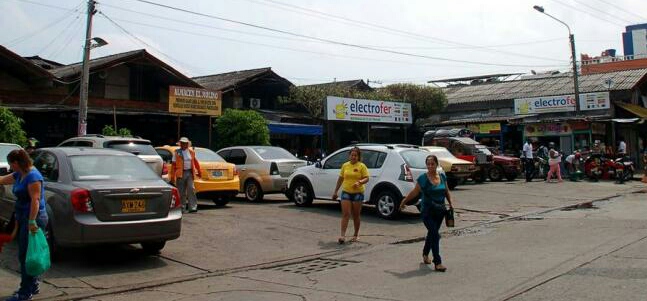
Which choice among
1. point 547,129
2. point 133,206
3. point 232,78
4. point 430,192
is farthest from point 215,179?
point 547,129

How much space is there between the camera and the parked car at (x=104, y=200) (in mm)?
7305

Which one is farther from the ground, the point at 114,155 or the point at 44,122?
the point at 44,122

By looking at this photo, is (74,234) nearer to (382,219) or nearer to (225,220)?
(225,220)

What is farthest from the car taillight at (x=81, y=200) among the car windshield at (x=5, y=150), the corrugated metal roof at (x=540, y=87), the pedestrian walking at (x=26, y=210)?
the corrugated metal roof at (x=540, y=87)

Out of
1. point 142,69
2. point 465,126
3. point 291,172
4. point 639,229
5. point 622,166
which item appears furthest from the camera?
point 465,126

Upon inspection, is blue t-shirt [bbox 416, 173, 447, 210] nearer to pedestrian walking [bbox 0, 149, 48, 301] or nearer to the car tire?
pedestrian walking [bbox 0, 149, 48, 301]

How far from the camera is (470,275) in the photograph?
7.23 meters

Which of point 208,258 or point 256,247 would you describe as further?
point 256,247

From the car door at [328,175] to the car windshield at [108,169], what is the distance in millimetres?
5878

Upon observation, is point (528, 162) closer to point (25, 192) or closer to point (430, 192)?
point (430, 192)

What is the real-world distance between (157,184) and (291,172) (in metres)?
7.56

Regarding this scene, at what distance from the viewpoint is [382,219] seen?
1273 cm

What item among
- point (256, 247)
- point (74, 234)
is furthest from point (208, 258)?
point (74, 234)

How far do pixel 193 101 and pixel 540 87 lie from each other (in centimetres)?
2351
